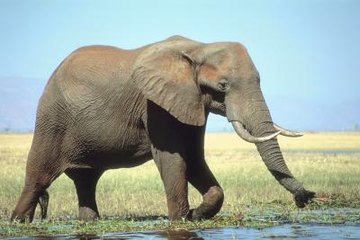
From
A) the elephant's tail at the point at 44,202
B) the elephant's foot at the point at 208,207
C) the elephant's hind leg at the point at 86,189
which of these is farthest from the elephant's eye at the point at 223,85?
the elephant's tail at the point at 44,202

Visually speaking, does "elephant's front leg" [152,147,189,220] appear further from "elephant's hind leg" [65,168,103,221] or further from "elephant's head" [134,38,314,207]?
"elephant's hind leg" [65,168,103,221]

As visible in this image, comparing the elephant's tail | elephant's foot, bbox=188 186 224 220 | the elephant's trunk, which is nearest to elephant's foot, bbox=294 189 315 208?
the elephant's trunk

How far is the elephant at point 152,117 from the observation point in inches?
467

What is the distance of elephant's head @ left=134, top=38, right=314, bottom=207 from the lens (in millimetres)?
11516

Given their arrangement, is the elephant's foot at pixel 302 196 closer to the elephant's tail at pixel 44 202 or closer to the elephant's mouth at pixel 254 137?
the elephant's mouth at pixel 254 137

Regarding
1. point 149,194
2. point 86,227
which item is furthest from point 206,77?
point 149,194

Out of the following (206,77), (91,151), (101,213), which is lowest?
(101,213)

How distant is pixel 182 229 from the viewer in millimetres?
11430

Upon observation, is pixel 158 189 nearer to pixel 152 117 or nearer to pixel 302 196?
pixel 152 117

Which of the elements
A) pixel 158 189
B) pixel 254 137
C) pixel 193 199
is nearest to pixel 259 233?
pixel 254 137

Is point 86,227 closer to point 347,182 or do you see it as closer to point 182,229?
point 182,229

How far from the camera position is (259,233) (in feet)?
36.0

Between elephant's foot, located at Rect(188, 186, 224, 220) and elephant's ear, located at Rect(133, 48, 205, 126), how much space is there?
1.16m

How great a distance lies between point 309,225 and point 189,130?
2.19m
